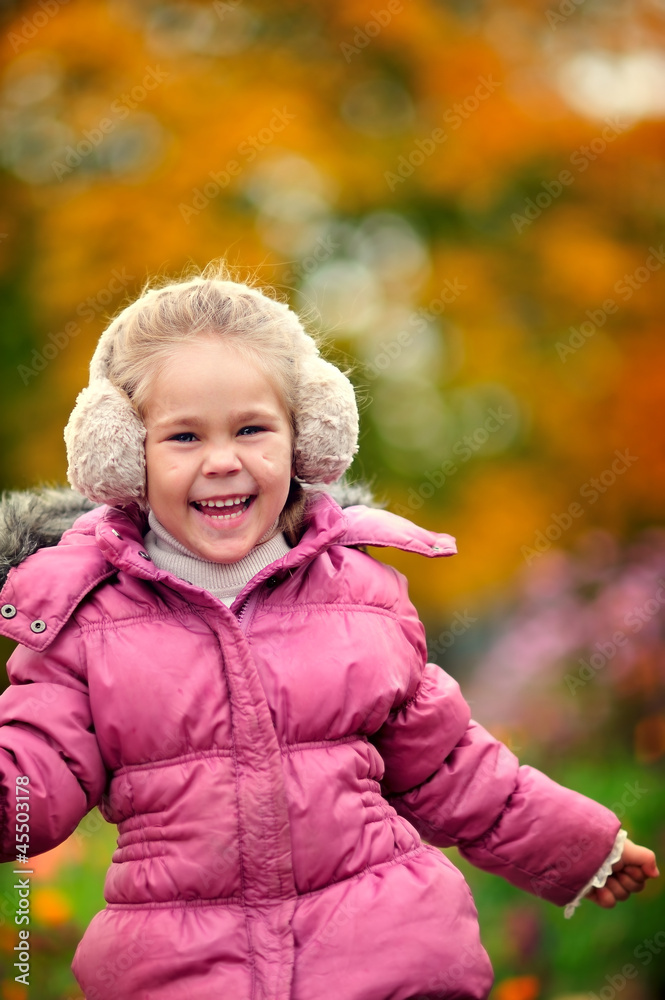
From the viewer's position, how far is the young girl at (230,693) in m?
2.12

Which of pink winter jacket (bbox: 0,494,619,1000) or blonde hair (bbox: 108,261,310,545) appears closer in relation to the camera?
pink winter jacket (bbox: 0,494,619,1000)

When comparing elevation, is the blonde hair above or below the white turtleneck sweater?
above

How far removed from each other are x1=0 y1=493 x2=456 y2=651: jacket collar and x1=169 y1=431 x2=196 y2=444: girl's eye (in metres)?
0.22

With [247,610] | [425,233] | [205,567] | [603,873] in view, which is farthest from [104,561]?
[425,233]

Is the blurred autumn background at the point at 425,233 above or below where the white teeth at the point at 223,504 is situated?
above

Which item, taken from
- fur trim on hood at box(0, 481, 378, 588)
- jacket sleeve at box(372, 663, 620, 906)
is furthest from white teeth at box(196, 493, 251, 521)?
jacket sleeve at box(372, 663, 620, 906)

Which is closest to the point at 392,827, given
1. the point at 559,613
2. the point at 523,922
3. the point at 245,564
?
the point at 245,564

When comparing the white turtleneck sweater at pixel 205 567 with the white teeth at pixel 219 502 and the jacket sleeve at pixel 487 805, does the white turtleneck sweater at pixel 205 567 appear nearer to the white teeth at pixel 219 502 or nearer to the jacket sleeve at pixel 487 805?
the white teeth at pixel 219 502

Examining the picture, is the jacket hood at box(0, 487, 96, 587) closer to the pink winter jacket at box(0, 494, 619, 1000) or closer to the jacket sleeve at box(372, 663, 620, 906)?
the pink winter jacket at box(0, 494, 619, 1000)

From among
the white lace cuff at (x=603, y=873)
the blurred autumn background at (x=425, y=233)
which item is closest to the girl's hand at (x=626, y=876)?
the white lace cuff at (x=603, y=873)

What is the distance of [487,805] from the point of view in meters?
2.54

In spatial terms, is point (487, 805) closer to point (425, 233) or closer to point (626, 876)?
point (626, 876)

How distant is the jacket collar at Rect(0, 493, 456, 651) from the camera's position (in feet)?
7.12

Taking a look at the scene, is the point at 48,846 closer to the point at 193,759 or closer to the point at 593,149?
the point at 193,759
